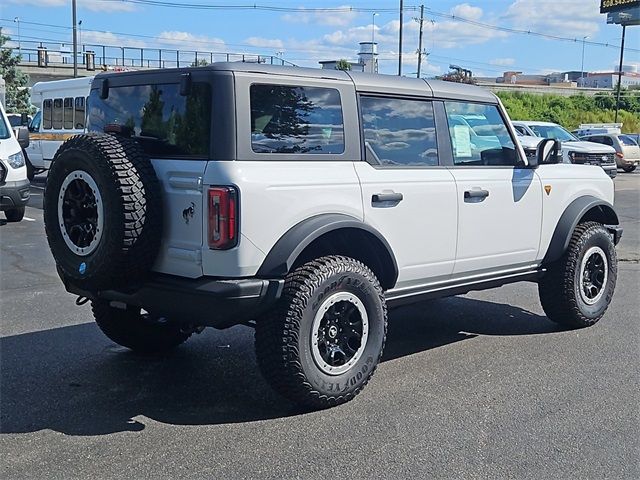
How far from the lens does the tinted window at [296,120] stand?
433 cm

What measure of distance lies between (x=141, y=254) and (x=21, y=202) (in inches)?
326

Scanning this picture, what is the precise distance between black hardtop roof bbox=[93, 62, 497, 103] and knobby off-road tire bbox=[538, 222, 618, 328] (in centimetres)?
144

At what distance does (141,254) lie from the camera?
4.24 meters

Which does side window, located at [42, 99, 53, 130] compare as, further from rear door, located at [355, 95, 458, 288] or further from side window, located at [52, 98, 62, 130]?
rear door, located at [355, 95, 458, 288]

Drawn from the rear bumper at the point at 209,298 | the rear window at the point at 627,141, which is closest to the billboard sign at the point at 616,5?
the rear window at the point at 627,141

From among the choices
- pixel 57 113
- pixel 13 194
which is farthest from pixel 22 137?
pixel 57 113

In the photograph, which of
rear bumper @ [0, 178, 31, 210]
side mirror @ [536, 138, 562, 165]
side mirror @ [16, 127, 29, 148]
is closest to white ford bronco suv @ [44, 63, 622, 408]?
side mirror @ [536, 138, 562, 165]

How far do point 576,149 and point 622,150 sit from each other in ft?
26.4

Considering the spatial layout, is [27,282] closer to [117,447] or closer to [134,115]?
[134,115]

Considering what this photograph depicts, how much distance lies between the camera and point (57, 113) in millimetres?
19844

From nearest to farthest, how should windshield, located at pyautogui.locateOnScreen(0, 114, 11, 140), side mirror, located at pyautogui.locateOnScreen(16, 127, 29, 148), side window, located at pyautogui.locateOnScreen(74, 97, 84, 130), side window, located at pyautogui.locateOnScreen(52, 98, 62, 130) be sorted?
side mirror, located at pyautogui.locateOnScreen(16, 127, 29, 148) < windshield, located at pyautogui.locateOnScreen(0, 114, 11, 140) < side window, located at pyautogui.locateOnScreen(74, 97, 84, 130) < side window, located at pyautogui.locateOnScreen(52, 98, 62, 130)

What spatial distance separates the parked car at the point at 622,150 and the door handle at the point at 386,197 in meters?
24.9

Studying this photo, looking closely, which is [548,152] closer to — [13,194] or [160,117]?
[160,117]

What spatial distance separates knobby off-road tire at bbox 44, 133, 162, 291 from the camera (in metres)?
4.14
